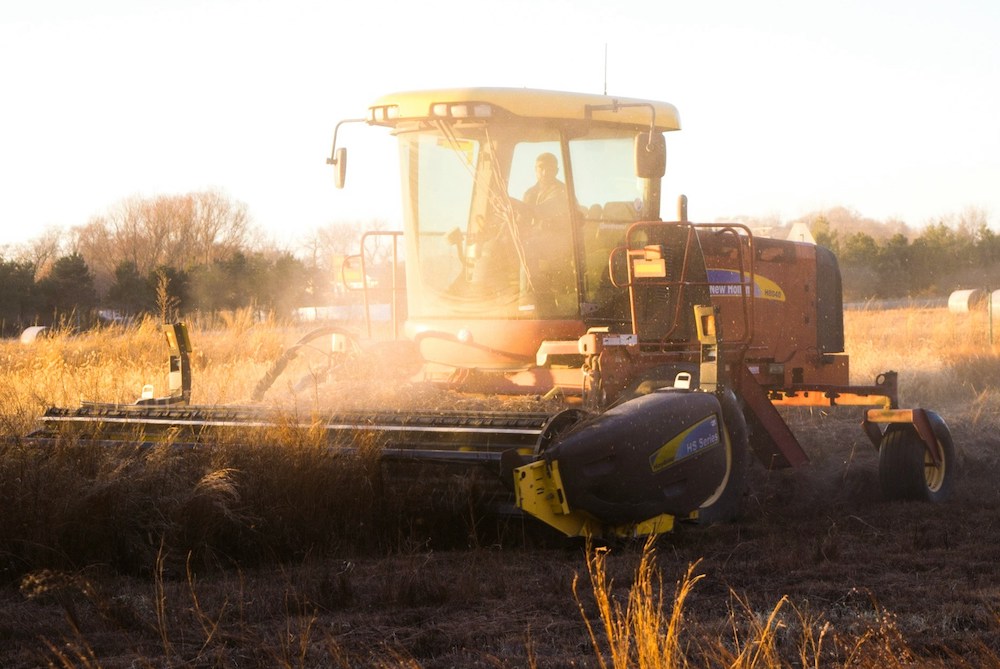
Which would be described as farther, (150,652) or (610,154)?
(610,154)

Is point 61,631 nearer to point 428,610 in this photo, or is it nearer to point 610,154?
point 428,610

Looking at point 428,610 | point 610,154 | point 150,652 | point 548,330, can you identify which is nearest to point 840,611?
point 428,610

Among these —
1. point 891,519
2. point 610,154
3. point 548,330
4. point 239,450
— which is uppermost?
point 610,154

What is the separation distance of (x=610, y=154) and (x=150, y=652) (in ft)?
17.7

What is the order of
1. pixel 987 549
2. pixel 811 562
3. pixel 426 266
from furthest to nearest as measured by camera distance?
pixel 426 266, pixel 987 549, pixel 811 562

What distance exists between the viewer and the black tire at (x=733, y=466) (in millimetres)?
7039

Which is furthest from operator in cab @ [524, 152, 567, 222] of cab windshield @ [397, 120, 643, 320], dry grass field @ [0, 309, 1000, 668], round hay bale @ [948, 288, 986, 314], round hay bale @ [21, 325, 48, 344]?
round hay bale @ [948, 288, 986, 314]

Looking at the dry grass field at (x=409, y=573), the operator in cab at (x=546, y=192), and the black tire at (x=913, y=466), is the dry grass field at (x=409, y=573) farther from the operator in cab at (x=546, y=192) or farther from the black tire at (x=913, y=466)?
the operator in cab at (x=546, y=192)

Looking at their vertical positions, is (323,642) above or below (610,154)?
below

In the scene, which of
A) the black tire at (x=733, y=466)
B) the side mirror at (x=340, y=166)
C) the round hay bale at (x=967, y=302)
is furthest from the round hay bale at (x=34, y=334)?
the round hay bale at (x=967, y=302)

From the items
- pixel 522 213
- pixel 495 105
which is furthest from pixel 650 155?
pixel 495 105

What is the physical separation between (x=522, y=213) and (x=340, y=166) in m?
1.35

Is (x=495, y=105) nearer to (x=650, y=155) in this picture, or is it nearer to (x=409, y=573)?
(x=650, y=155)

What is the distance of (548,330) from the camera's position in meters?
8.14
